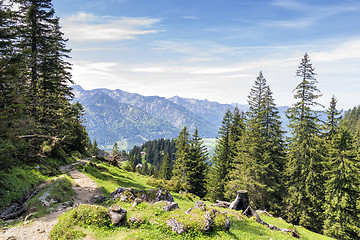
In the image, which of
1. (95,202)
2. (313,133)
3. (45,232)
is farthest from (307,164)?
(45,232)

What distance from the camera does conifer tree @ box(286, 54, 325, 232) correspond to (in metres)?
30.0

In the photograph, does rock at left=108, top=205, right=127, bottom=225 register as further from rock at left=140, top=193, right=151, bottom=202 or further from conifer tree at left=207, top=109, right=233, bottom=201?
conifer tree at left=207, top=109, right=233, bottom=201

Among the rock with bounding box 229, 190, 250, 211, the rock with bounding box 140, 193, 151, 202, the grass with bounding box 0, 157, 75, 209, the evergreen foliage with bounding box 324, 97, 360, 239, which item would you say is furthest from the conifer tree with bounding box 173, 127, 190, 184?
the grass with bounding box 0, 157, 75, 209

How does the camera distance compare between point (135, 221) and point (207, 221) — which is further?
point (207, 221)

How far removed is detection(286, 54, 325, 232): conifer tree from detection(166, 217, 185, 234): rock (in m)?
27.3

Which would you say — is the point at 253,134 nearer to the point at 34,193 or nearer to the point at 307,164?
the point at 307,164

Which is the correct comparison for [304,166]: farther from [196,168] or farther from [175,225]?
[175,225]

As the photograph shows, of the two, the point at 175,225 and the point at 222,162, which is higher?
the point at 175,225

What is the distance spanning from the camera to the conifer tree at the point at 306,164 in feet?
98.4

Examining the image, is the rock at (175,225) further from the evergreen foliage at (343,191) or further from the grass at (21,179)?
the evergreen foliage at (343,191)

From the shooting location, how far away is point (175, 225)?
1149cm

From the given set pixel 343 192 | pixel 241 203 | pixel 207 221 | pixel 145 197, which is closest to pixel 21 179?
pixel 145 197

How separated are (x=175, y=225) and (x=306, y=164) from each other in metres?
28.4

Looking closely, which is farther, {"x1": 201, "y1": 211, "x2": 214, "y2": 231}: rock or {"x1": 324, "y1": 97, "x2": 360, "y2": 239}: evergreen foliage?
{"x1": 324, "y1": 97, "x2": 360, "y2": 239}: evergreen foliage
